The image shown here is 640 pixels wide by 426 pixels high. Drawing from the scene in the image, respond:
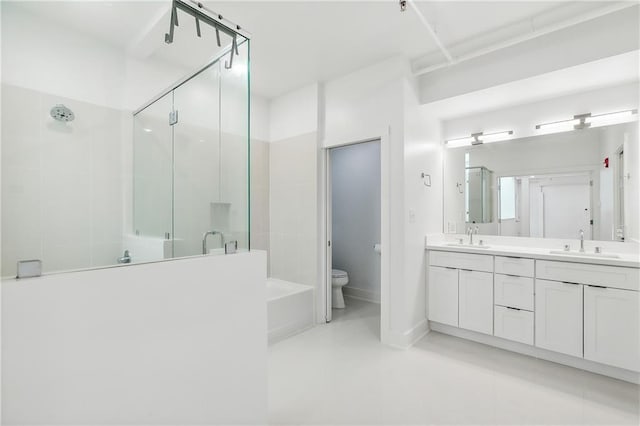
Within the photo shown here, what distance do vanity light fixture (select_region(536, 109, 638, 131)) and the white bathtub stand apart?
2.96 meters

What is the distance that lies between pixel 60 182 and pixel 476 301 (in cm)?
321

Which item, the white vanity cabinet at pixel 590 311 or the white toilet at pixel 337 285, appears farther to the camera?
the white toilet at pixel 337 285

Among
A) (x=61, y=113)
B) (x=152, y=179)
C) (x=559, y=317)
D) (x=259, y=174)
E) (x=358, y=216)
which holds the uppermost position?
(x=61, y=113)

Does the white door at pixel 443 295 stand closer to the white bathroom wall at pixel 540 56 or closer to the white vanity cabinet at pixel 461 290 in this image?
the white vanity cabinet at pixel 461 290

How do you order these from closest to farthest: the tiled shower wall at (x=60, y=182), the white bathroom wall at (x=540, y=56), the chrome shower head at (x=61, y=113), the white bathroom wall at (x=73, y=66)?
the tiled shower wall at (x=60, y=182)
the white bathroom wall at (x=73, y=66)
the chrome shower head at (x=61, y=113)
the white bathroom wall at (x=540, y=56)

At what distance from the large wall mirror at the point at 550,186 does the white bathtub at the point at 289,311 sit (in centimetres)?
185

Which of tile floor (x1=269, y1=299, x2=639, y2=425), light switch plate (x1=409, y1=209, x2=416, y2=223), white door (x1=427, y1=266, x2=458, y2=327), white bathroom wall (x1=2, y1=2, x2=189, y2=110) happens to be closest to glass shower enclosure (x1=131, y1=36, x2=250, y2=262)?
white bathroom wall (x1=2, y1=2, x2=189, y2=110)

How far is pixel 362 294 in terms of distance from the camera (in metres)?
4.30

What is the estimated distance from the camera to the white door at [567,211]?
9.04 feet

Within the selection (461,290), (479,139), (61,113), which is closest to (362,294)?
(461,290)

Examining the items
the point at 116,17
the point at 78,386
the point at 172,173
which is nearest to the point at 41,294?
the point at 78,386

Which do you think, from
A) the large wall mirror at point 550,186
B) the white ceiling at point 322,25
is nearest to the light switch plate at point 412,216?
the large wall mirror at point 550,186

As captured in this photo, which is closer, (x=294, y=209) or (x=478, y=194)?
(x=478, y=194)

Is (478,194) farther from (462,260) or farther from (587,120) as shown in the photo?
(587,120)
